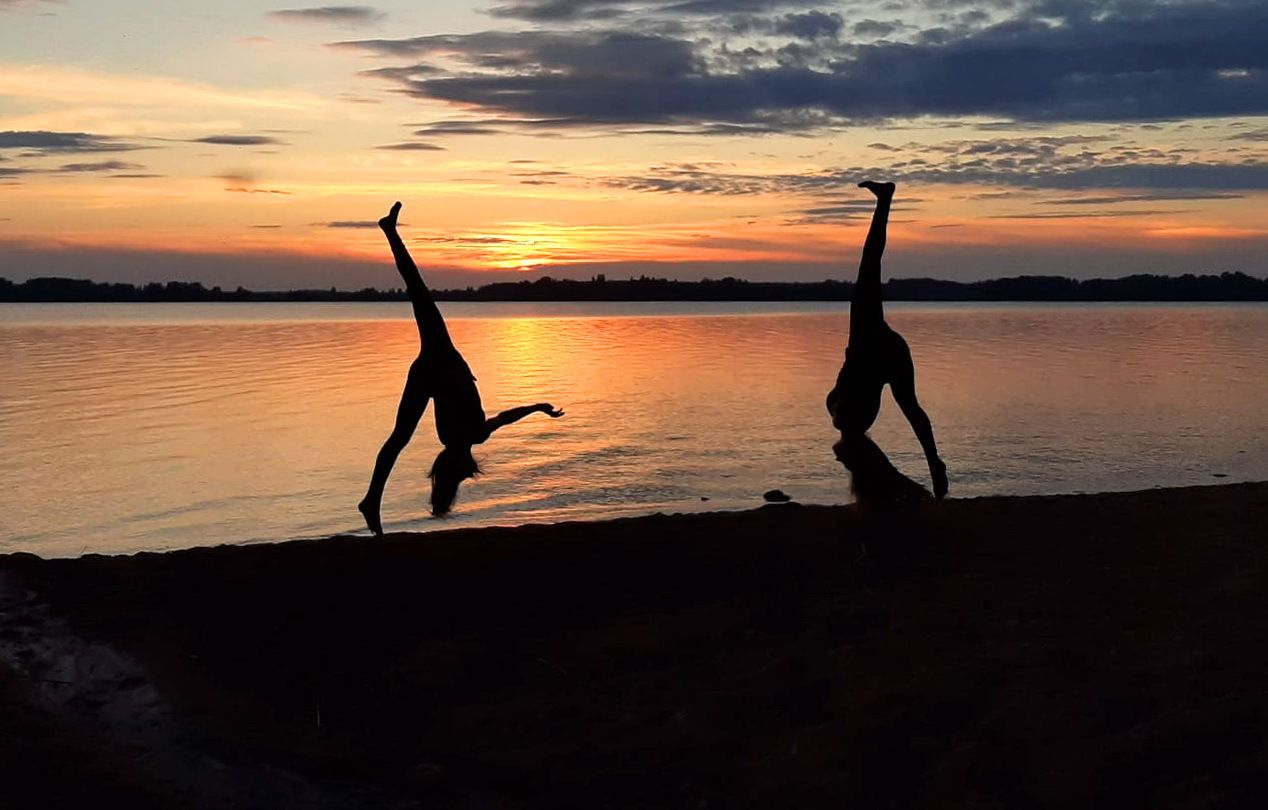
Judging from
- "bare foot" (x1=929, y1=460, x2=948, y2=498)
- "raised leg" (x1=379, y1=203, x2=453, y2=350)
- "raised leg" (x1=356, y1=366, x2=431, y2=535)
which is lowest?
"bare foot" (x1=929, y1=460, x2=948, y2=498)

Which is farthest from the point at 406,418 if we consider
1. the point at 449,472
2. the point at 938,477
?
the point at 938,477

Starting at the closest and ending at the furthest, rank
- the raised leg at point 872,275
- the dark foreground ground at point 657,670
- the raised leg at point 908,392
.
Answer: the dark foreground ground at point 657,670, the raised leg at point 872,275, the raised leg at point 908,392

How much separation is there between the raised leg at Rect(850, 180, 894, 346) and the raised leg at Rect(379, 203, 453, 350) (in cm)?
329

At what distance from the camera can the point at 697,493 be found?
18.2 metres

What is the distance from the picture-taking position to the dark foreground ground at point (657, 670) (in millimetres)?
5234

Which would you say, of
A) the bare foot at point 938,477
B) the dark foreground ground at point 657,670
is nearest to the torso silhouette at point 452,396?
the dark foreground ground at point 657,670

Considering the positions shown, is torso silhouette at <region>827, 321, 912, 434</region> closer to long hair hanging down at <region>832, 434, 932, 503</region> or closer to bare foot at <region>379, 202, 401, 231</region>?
long hair hanging down at <region>832, 434, 932, 503</region>

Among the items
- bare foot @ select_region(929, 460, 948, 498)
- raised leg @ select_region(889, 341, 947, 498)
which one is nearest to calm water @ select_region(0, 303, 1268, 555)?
bare foot @ select_region(929, 460, 948, 498)

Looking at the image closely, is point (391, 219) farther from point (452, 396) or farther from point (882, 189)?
point (882, 189)

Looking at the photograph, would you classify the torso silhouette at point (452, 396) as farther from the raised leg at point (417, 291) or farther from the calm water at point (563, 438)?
the calm water at point (563, 438)

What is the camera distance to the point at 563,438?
24625 mm

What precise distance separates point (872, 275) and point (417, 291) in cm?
363

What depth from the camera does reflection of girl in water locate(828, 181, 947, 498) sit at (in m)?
8.79

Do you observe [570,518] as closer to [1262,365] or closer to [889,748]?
[889,748]
